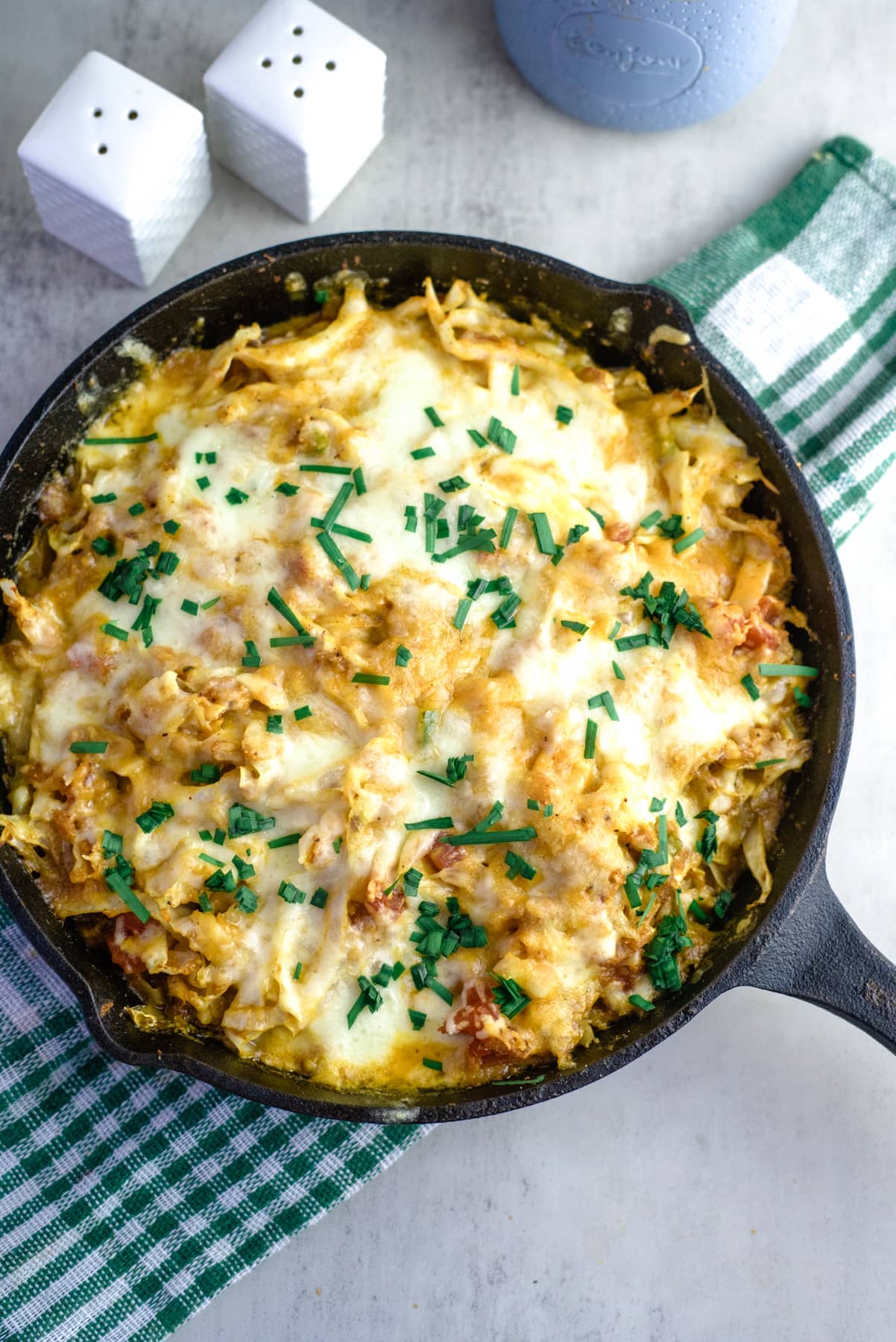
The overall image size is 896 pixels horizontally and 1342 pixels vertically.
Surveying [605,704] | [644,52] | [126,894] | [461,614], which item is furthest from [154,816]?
[644,52]

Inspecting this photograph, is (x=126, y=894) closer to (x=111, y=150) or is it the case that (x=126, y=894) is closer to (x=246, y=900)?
(x=246, y=900)

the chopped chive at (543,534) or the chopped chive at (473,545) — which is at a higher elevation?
the chopped chive at (543,534)

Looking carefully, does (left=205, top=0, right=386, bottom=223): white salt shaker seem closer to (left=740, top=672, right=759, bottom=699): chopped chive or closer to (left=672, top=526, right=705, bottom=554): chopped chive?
(left=672, top=526, right=705, bottom=554): chopped chive

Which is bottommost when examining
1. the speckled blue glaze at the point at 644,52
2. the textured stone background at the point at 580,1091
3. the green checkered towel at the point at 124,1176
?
the green checkered towel at the point at 124,1176

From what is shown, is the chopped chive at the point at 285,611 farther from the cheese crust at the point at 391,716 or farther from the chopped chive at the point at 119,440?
the chopped chive at the point at 119,440

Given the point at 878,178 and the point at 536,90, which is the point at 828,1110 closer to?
the point at 878,178

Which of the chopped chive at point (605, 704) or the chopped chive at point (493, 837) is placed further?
the chopped chive at point (605, 704)

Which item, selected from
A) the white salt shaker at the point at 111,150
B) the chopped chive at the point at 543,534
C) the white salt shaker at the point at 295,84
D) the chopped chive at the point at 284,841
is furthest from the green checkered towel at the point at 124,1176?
the white salt shaker at the point at 295,84
